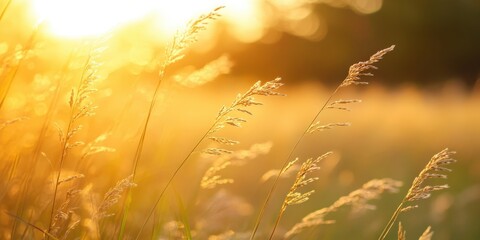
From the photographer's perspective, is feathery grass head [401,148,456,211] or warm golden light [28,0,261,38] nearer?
feathery grass head [401,148,456,211]

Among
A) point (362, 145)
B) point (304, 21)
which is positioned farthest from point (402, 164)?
point (304, 21)

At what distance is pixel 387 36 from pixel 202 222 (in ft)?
96.2

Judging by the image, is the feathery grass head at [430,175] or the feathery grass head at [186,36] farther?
the feathery grass head at [186,36]

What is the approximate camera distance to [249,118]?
1373 centimetres

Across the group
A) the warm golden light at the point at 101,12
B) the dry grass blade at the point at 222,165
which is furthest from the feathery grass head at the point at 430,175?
the warm golden light at the point at 101,12

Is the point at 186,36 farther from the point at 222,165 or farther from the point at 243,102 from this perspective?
the point at 222,165

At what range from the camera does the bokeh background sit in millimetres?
3082

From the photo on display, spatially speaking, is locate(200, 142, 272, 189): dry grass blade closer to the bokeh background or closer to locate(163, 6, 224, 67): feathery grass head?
the bokeh background

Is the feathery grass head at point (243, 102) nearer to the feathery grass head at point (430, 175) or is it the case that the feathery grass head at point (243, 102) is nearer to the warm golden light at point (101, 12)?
the feathery grass head at point (430, 175)

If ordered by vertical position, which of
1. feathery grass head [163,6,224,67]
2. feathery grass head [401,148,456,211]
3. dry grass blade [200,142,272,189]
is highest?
feathery grass head [163,6,224,67]

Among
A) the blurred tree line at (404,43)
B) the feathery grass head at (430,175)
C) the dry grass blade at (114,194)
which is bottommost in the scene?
the dry grass blade at (114,194)

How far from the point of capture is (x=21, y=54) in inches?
94.0

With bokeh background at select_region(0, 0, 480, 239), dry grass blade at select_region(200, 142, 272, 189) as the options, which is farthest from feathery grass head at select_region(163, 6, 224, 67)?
dry grass blade at select_region(200, 142, 272, 189)

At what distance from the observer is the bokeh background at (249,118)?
3.08 metres
